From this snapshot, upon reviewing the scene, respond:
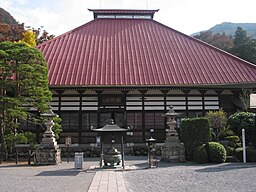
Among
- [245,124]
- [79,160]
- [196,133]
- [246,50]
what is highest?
[246,50]

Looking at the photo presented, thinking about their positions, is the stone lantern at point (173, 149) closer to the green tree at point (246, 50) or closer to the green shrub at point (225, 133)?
the green shrub at point (225, 133)

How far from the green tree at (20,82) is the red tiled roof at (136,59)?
2685mm

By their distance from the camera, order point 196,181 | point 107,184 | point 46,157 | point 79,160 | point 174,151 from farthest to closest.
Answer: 1. point 174,151
2. point 46,157
3. point 79,160
4. point 196,181
5. point 107,184

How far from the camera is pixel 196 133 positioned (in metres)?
15.2

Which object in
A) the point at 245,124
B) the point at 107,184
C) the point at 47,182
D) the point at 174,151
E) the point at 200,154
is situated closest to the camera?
the point at 107,184

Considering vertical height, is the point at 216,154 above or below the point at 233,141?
below

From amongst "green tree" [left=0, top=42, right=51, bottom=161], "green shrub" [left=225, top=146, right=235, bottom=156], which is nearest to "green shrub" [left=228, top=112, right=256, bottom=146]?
"green shrub" [left=225, top=146, right=235, bottom=156]

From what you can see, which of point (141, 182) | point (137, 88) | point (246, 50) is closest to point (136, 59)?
point (137, 88)

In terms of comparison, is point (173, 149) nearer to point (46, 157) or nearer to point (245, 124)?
point (245, 124)

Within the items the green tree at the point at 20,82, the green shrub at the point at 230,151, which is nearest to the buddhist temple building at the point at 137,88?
the green tree at the point at 20,82

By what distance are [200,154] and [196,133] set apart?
1.25 meters

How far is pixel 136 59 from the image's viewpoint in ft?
75.4

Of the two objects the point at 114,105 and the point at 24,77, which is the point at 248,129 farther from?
the point at 24,77

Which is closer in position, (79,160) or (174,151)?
(79,160)
